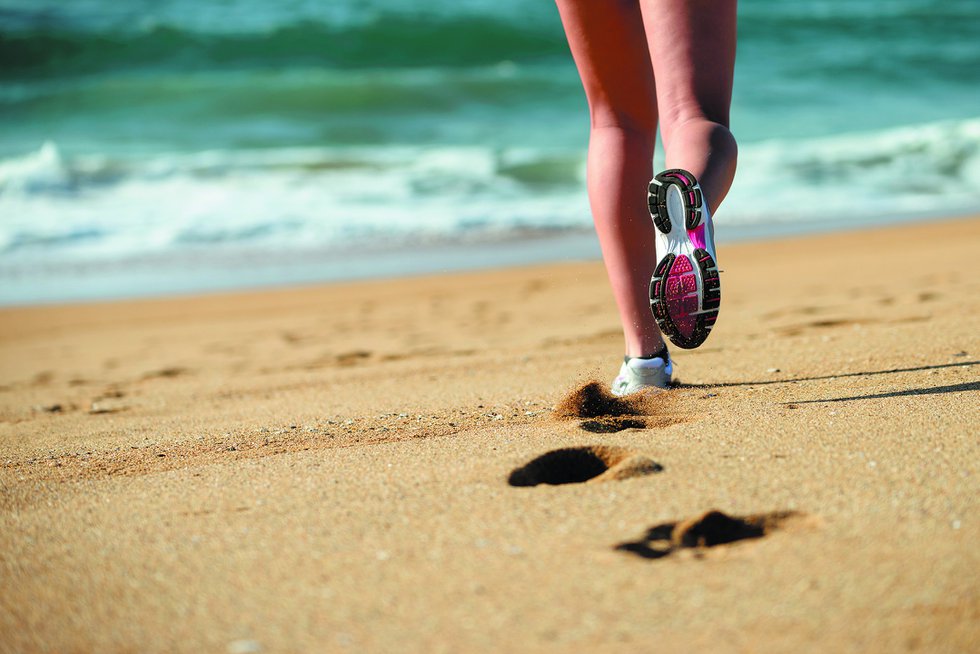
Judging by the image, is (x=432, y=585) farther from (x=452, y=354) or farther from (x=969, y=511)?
(x=452, y=354)

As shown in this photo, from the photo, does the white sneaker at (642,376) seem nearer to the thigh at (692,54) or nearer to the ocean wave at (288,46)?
the thigh at (692,54)

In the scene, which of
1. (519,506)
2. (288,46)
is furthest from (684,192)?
(288,46)

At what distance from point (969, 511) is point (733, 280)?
11.8 feet

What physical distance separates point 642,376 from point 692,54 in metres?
0.73

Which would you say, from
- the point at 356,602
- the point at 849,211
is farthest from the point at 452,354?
the point at 849,211

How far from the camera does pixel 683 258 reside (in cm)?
167

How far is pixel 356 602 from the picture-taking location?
119cm

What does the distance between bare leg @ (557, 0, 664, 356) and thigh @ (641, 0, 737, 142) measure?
10.2 inches

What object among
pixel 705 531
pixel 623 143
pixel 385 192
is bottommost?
pixel 705 531

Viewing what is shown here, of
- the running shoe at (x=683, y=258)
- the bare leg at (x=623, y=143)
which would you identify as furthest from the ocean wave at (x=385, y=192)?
the running shoe at (x=683, y=258)

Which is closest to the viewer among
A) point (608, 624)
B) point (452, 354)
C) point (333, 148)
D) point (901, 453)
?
point (608, 624)

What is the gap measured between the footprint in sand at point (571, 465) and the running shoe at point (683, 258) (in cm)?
26

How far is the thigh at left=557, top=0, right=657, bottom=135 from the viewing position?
6.69ft

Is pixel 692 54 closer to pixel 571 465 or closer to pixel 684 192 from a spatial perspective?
pixel 684 192
